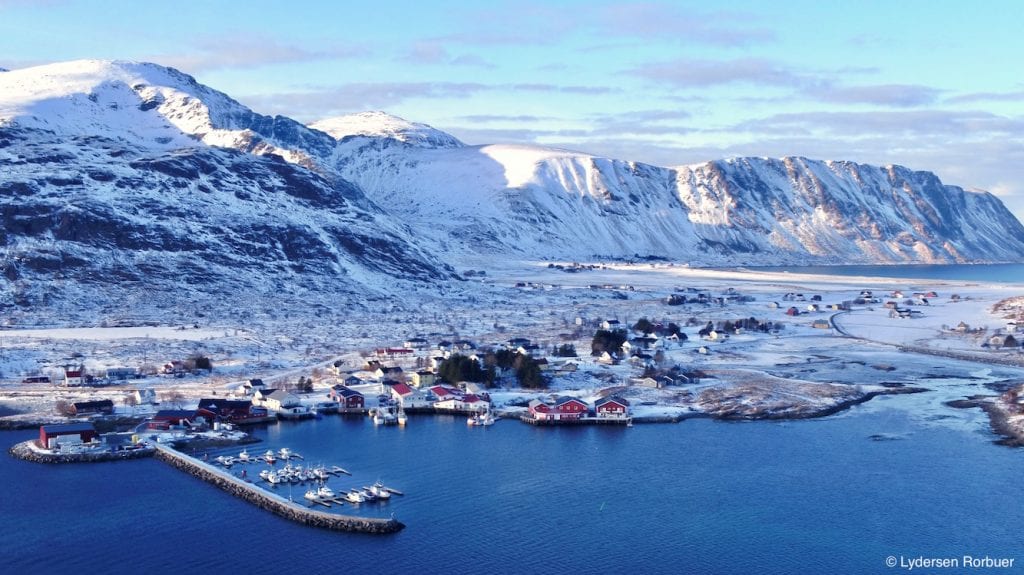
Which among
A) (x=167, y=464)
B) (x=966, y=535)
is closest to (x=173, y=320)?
(x=167, y=464)

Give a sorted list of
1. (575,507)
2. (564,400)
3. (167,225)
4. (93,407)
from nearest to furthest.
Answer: (575,507) → (93,407) → (564,400) → (167,225)

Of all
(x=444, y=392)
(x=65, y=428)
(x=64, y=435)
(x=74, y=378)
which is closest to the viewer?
(x=64, y=435)

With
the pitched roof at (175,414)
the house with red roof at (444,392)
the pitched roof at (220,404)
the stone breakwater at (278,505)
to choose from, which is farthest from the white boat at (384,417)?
the stone breakwater at (278,505)

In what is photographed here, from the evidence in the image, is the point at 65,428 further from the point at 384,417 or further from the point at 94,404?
the point at 384,417

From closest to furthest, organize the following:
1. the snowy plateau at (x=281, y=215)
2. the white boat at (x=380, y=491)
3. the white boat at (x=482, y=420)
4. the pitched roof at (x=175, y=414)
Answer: the white boat at (x=380, y=491), the pitched roof at (x=175, y=414), the white boat at (x=482, y=420), the snowy plateau at (x=281, y=215)

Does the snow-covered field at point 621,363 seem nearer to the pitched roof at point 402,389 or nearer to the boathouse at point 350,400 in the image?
the boathouse at point 350,400

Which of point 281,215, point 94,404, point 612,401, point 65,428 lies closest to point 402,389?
point 612,401
